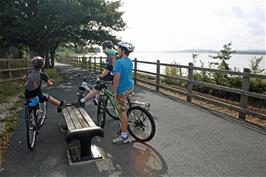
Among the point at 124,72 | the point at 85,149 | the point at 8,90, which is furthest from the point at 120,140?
the point at 8,90

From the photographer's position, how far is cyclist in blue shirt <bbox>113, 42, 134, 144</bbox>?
462 cm

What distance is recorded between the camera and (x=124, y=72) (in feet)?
15.4

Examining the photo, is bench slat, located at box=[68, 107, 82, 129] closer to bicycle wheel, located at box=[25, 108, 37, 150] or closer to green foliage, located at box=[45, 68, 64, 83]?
bicycle wheel, located at box=[25, 108, 37, 150]

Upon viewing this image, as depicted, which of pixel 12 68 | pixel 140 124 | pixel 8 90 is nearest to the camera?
pixel 140 124

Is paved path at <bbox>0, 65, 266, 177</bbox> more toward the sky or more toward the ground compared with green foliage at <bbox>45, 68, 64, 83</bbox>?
more toward the ground

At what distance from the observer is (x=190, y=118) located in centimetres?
668

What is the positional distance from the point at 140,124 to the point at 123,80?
0.97 m

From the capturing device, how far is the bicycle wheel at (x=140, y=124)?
494cm

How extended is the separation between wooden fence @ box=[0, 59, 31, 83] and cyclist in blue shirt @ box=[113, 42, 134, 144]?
7.61m

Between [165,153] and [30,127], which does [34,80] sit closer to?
[30,127]

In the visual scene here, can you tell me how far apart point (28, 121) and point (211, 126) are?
391cm

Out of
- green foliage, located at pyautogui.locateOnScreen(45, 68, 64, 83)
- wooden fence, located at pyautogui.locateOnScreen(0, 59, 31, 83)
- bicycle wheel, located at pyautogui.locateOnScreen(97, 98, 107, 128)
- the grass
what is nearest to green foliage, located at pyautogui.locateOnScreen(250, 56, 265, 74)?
bicycle wheel, located at pyautogui.locateOnScreen(97, 98, 107, 128)

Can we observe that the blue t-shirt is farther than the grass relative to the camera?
No

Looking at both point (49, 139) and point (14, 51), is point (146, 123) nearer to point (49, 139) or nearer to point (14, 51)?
point (49, 139)
